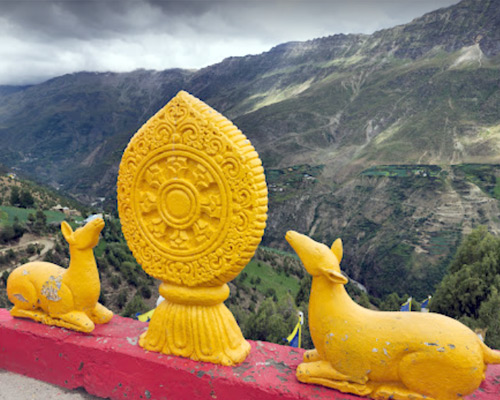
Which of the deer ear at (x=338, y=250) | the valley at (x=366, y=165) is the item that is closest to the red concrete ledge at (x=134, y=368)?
the deer ear at (x=338, y=250)

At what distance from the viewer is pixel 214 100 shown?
12106cm

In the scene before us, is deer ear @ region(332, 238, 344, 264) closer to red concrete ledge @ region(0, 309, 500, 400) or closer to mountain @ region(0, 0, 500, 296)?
red concrete ledge @ region(0, 309, 500, 400)

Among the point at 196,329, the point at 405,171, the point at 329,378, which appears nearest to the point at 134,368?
the point at 196,329

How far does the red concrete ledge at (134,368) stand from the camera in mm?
2811

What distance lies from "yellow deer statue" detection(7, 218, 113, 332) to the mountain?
33.2 meters

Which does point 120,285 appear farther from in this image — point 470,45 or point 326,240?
point 470,45

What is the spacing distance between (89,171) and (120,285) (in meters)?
90.3

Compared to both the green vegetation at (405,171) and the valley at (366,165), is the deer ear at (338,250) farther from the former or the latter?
the green vegetation at (405,171)

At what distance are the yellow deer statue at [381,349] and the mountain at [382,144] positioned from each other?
32.8m

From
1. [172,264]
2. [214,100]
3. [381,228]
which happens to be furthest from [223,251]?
[214,100]

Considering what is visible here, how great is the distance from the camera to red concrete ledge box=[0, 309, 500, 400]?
2.81 metres

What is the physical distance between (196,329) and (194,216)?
3.32 ft

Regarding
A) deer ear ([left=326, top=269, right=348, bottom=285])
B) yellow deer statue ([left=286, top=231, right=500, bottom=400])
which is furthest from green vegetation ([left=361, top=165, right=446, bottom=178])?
deer ear ([left=326, top=269, right=348, bottom=285])

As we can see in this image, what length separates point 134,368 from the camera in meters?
3.24
